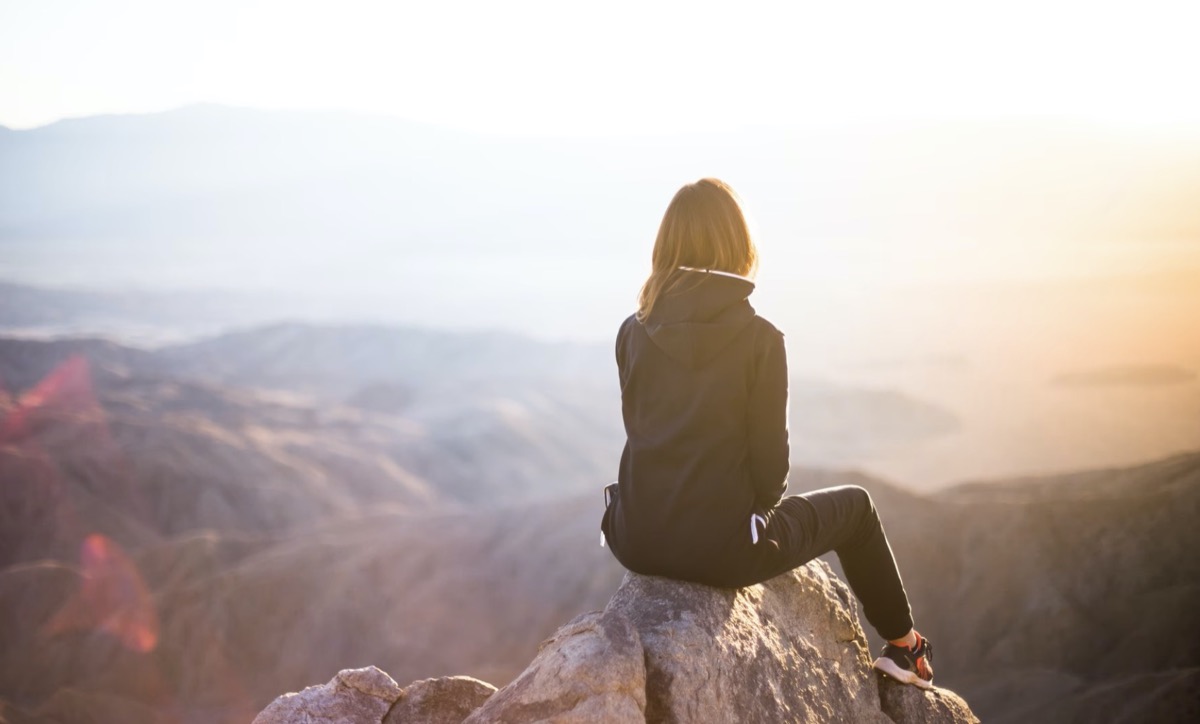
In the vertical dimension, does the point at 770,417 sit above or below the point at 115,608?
above

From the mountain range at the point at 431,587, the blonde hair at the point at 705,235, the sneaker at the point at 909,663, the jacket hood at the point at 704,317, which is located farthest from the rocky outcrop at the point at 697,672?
the mountain range at the point at 431,587

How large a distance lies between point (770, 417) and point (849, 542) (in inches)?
41.6

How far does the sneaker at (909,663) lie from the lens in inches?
190

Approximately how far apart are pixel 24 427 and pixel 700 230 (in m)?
52.2

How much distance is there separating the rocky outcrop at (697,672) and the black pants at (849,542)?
30cm

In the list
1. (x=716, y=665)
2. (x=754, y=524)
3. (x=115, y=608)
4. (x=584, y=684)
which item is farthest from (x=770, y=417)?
(x=115, y=608)

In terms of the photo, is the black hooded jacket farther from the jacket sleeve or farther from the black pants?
the black pants

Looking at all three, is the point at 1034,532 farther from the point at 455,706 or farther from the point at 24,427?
the point at 24,427

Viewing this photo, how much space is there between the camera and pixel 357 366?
4104 inches

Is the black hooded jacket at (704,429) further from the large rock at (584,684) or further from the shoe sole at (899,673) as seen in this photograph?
the shoe sole at (899,673)

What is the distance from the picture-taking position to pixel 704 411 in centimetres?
371

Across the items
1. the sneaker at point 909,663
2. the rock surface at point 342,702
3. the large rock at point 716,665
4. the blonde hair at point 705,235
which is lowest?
the rock surface at point 342,702

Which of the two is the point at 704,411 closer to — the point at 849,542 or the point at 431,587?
the point at 849,542

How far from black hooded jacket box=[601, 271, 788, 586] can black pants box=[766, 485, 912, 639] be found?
0.16 m
